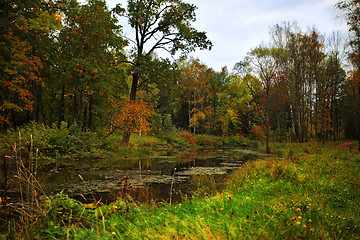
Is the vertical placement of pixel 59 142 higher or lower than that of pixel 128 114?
lower

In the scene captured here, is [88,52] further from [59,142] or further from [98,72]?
[59,142]

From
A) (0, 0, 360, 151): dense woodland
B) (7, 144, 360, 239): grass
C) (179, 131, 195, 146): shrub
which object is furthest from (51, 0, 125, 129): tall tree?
(179, 131, 195, 146): shrub

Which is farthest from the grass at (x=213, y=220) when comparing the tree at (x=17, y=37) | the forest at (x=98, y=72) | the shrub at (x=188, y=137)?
the shrub at (x=188, y=137)

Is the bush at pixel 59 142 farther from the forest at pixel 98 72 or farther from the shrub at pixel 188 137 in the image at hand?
the shrub at pixel 188 137

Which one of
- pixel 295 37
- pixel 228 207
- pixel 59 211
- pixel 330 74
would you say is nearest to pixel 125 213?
pixel 59 211

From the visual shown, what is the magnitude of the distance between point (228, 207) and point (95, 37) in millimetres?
14548

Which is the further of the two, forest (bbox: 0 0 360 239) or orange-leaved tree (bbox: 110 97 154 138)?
orange-leaved tree (bbox: 110 97 154 138)

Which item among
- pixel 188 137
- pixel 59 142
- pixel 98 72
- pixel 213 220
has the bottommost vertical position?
pixel 213 220

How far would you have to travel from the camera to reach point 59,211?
9.85 feet

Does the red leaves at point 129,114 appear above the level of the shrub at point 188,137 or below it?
above

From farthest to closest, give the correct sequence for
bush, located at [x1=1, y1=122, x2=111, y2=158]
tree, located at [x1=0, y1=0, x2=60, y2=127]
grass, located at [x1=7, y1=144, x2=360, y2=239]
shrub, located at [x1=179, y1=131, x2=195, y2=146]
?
shrub, located at [x1=179, y1=131, x2=195, y2=146] → bush, located at [x1=1, y1=122, x2=111, y2=158] → tree, located at [x1=0, y1=0, x2=60, y2=127] → grass, located at [x1=7, y1=144, x2=360, y2=239]

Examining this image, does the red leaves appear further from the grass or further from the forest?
the grass

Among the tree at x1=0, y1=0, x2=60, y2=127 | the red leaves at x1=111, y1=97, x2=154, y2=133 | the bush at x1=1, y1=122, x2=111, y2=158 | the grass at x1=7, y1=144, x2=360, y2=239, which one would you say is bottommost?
the grass at x1=7, y1=144, x2=360, y2=239

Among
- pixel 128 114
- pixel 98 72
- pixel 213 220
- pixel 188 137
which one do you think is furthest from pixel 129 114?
pixel 188 137
